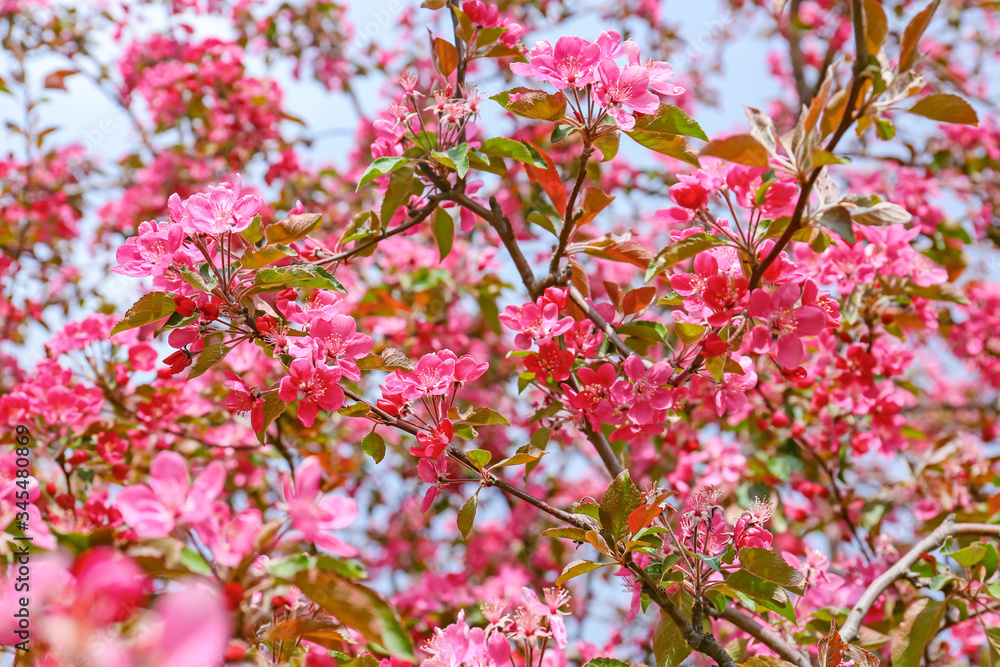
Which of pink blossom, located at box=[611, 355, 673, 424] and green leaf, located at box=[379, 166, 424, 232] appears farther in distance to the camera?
green leaf, located at box=[379, 166, 424, 232]

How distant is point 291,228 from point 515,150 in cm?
52

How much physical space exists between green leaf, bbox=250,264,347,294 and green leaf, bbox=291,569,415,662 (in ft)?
1.89

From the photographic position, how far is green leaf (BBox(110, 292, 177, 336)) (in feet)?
3.99

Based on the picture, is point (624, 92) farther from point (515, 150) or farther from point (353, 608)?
point (353, 608)

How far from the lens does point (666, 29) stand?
16.0 feet

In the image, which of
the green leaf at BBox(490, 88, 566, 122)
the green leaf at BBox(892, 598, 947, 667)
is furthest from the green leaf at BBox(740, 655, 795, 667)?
the green leaf at BBox(490, 88, 566, 122)

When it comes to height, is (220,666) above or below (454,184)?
below

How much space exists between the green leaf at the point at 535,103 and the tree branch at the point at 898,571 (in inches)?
50.8

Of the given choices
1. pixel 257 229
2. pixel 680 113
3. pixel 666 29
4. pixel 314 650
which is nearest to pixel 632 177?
pixel 666 29

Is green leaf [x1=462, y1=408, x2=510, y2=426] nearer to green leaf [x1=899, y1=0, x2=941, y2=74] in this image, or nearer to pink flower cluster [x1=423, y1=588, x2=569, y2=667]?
pink flower cluster [x1=423, y1=588, x2=569, y2=667]

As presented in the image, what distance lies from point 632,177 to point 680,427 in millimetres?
1981

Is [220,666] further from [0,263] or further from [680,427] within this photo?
[0,263]

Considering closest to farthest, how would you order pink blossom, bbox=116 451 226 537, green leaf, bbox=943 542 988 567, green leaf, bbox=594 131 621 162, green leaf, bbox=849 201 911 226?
pink blossom, bbox=116 451 226 537 → green leaf, bbox=849 201 911 226 → green leaf, bbox=594 131 621 162 → green leaf, bbox=943 542 988 567

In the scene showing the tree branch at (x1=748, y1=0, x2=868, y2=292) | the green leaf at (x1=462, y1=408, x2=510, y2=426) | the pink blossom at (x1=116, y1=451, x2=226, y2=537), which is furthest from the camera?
the green leaf at (x1=462, y1=408, x2=510, y2=426)
